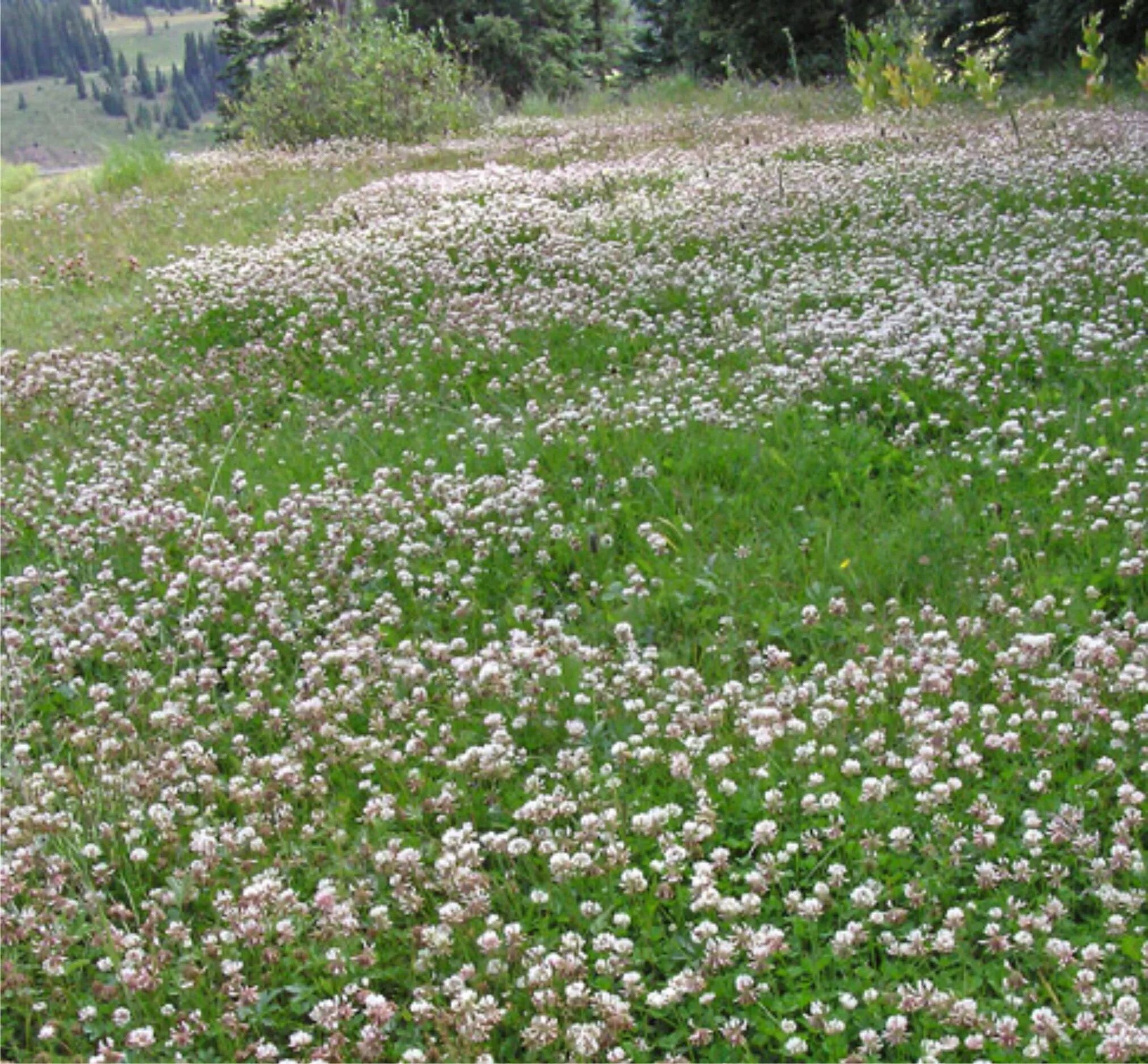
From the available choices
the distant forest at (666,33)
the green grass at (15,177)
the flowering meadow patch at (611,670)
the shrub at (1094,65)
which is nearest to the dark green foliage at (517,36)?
the distant forest at (666,33)

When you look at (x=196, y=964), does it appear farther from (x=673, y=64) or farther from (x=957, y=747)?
(x=673, y=64)

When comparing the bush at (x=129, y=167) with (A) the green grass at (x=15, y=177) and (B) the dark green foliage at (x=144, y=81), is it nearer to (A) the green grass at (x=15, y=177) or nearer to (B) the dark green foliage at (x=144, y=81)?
(A) the green grass at (x=15, y=177)

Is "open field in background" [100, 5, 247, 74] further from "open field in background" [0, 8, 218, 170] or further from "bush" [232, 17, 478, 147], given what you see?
"bush" [232, 17, 478, 147]

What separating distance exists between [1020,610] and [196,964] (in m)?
3.19

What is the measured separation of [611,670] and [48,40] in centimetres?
10651

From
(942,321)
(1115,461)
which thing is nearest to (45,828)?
(1115,461)

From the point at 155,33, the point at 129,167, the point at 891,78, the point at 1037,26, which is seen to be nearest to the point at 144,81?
the point at 155,33

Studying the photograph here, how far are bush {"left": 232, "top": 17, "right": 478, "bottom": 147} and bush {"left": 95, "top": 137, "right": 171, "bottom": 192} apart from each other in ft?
9.08

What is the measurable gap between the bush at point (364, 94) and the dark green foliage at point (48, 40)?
53404 mm

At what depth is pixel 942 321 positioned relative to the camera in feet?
24.2

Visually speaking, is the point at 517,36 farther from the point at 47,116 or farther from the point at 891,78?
the point at 47,116

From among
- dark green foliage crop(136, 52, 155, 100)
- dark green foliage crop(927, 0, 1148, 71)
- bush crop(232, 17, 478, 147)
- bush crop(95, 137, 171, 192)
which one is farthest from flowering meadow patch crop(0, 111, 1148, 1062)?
dark green foliage crop(136, 52, 155, 100)

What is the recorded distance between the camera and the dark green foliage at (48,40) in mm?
80812

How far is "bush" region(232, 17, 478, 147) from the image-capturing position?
21219mm
